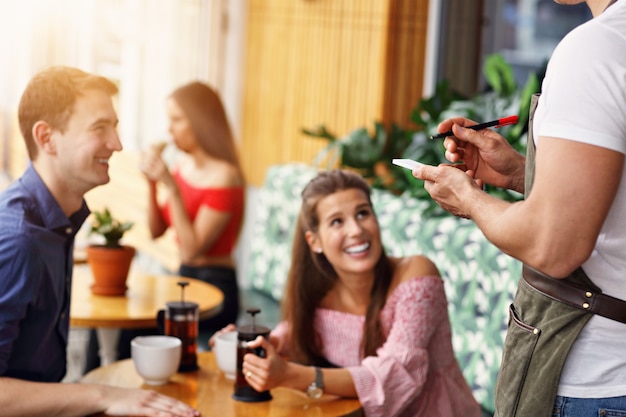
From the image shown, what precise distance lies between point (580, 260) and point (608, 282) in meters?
0.10

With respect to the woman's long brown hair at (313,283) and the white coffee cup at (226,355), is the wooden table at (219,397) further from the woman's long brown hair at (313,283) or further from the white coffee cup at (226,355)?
the woman's long brown hair at (313,283)

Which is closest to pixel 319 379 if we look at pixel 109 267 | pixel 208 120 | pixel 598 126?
pixel 598 126

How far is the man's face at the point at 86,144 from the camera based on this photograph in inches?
89.7

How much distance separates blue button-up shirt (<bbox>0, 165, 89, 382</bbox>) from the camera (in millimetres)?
2057

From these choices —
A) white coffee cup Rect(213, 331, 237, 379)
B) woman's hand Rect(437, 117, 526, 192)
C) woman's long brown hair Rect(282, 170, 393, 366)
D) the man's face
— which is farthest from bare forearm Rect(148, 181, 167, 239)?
woman's hand Rect(437, 117, 526, 192)

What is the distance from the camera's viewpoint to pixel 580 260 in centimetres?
137

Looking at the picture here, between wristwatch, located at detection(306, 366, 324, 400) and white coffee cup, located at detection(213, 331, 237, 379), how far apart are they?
21 centimetres

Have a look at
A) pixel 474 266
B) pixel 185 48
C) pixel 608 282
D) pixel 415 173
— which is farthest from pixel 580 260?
pixel 185 48

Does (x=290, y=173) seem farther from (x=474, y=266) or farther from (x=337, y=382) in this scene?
(x=337, y=382)

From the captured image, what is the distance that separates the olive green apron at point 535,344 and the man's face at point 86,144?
1.16 m

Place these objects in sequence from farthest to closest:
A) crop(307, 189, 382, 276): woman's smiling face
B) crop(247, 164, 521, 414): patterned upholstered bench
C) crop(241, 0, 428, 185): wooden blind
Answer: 1. crop(241, 0, 428, 185): wooden blind
2. crop(247, 164, 521, 414): patterned upholstered bench
3. crop(307, 189, 382, 276): woman's smiling face

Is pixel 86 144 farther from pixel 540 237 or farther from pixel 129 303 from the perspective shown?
pixel 540 237

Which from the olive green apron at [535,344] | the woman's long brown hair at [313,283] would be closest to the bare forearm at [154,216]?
the woman's long brown hair at [313,283]

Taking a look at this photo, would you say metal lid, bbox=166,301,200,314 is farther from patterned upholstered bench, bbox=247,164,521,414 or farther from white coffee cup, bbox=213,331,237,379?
patterned upholstered bench, bbox=247,164,521,414
